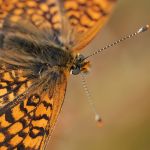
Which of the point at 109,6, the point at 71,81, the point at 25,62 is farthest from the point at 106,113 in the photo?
the point at 109,6

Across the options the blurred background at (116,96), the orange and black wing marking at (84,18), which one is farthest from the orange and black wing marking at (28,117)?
the blurred background at (116,96)

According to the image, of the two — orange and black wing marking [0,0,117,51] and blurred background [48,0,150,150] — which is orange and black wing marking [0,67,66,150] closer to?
orange and black wing marking [0,0,117,51]

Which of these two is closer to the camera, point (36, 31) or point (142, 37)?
point (36, 31)

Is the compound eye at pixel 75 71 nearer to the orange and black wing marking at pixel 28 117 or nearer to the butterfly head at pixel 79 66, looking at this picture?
the butterfly head at pixel 79 66

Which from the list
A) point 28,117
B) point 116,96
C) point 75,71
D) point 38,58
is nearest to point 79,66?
point 75,71

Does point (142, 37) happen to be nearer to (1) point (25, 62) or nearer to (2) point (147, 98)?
(2) point (147, 98)

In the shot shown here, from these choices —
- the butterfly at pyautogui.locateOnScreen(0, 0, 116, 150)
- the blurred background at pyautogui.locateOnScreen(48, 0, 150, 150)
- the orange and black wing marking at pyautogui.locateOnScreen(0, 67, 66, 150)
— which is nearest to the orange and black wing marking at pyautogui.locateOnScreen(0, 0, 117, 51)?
the butterfly at pyautogui.locateOnScreen(0, 0, 116, 150)

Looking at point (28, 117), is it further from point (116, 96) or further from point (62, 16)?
point (116, 96)
